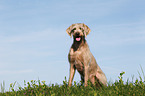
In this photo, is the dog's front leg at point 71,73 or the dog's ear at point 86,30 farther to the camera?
the dog's front leg at point 71,73

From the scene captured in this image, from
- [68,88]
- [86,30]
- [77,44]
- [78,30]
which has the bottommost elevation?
[68,88]

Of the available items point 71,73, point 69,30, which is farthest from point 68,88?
point 69,30

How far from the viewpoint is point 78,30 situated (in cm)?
917

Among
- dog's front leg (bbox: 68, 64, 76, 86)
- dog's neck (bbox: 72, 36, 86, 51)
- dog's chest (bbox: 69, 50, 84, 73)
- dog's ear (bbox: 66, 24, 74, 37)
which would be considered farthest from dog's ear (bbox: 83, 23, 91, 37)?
dog's front leg (bbox: 68, 64, 76, 86)

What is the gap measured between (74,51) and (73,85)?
1.46 metres

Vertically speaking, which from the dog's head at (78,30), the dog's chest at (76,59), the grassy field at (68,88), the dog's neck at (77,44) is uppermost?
the dog's head at (78,30)

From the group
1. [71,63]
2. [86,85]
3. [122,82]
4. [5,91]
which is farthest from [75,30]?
[5,91]

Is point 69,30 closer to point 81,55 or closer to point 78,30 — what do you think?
point 78,30

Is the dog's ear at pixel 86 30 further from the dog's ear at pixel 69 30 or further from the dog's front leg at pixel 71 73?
the dog's front leg at pixel 71 73

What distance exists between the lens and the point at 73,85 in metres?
9.76

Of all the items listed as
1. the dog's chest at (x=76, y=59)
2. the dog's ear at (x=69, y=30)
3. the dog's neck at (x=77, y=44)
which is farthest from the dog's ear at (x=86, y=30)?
the dog's chest at (x=76, y=59)

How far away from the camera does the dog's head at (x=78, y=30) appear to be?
9.20m

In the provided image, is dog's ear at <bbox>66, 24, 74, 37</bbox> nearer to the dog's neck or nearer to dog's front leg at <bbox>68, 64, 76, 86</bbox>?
the dog's neck

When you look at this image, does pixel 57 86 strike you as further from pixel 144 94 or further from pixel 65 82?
pixel 144 94
